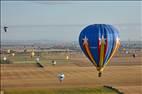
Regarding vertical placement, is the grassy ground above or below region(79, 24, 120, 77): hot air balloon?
below

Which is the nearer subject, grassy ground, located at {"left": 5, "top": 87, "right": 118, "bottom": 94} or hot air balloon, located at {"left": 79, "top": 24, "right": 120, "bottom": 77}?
hot air balloon, located at {"left": 79, "top": 24, "right": 120, "bottom": 77}

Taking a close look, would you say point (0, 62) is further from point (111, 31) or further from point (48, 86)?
point (111, 31)

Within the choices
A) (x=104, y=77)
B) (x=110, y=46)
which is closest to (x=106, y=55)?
(x=110, y=46)

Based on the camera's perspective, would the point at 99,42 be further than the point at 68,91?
No

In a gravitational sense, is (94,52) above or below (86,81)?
above

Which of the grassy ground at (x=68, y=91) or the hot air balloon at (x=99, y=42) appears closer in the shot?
the hot air balloon at (x=99, y=42)

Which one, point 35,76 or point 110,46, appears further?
point 35,76

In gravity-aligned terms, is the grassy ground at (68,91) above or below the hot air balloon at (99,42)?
below

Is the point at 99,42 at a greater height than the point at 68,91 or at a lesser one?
greater
